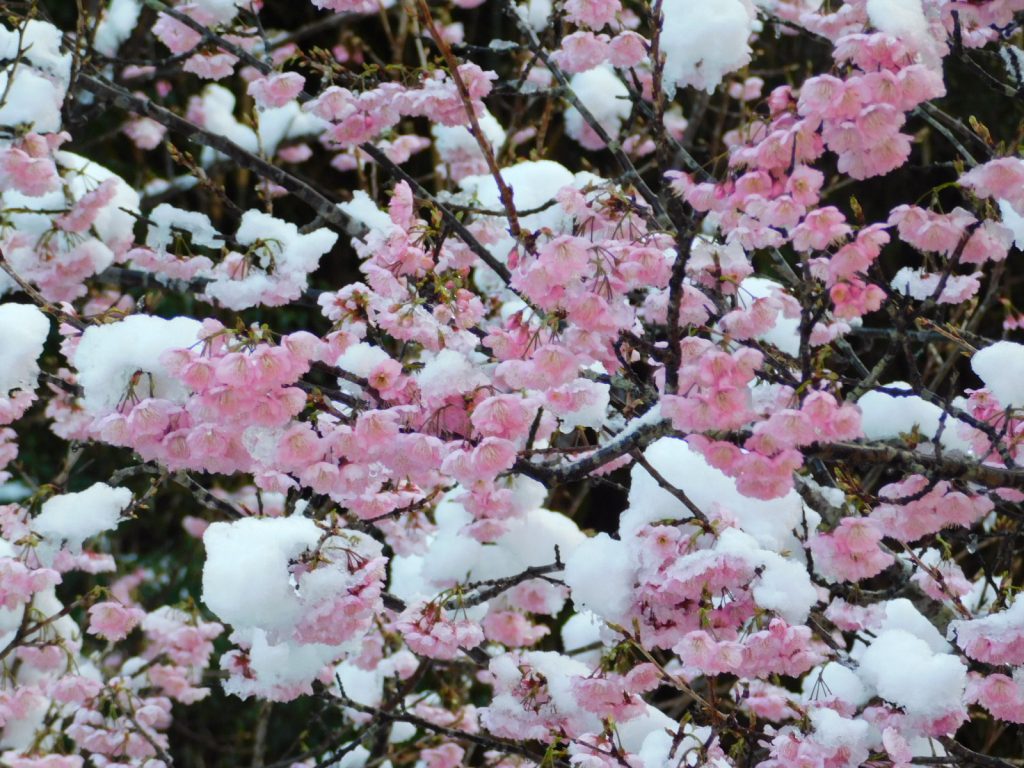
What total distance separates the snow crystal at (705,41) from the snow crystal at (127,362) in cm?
105

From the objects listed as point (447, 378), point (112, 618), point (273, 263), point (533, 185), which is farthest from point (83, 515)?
point (533, 185)

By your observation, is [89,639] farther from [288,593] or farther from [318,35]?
[288,593]

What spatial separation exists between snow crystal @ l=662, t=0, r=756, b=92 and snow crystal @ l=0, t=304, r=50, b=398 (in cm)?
130

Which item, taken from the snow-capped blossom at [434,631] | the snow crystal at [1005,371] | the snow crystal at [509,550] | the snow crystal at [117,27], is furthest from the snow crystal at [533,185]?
the snow crystal at [117,27]

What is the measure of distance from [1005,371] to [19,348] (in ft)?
5.87

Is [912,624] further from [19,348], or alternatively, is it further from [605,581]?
[19,348]

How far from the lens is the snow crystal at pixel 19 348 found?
7.21 feet

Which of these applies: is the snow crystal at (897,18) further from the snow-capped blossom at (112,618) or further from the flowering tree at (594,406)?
the snow-capped blossom at (112,618)

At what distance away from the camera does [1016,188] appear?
5.64 ft

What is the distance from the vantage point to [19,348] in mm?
2205

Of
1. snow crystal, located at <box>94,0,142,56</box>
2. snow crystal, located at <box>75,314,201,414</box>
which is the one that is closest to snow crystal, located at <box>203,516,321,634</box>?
snow crystal, located at <box>75,314,201,414</box>

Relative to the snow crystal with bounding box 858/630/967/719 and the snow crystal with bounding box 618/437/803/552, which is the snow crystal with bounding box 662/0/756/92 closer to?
the snow crystal with bounding box 618/437/803/552

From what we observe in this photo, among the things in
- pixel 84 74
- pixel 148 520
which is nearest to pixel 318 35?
pixel 148 520

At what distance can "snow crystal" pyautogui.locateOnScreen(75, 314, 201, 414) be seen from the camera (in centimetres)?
194
